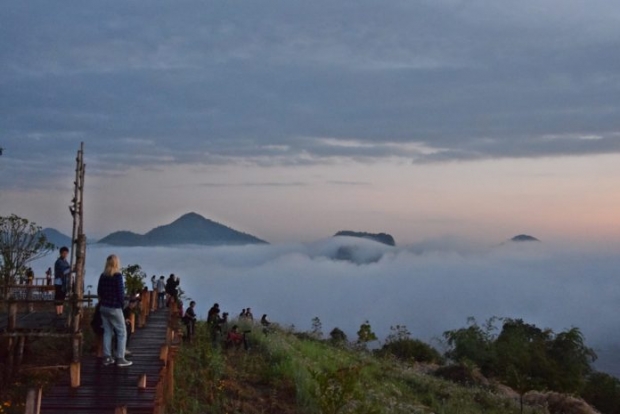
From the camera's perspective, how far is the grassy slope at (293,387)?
1771cm

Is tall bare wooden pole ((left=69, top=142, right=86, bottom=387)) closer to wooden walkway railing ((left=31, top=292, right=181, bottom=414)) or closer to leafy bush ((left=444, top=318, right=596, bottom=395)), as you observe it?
wooden walkway railing ((left=31, top=292, right=181, bottom=414))

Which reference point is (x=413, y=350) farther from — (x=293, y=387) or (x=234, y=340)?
(x=293, y=387)

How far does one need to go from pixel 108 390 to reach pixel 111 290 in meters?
1.99

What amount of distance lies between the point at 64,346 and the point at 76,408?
9672mm

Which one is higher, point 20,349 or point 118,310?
point 118,310

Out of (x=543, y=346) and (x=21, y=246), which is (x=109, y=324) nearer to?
(x=21, y=246)

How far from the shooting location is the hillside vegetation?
17953mm

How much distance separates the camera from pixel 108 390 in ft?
46.8

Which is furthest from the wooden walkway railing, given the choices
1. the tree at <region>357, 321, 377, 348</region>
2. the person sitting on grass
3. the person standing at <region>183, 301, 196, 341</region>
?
the tree at <region>357, 321, 377, 348</region>

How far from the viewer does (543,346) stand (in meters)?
55.5

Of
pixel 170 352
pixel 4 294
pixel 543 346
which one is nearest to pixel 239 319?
pixel 4 294

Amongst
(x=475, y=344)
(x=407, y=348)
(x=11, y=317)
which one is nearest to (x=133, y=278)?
(x=11, y=317)

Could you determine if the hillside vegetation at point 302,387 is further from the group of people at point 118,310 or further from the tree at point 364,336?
the tree at point 364,336

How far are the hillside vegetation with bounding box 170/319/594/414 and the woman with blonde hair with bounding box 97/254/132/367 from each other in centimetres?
236
